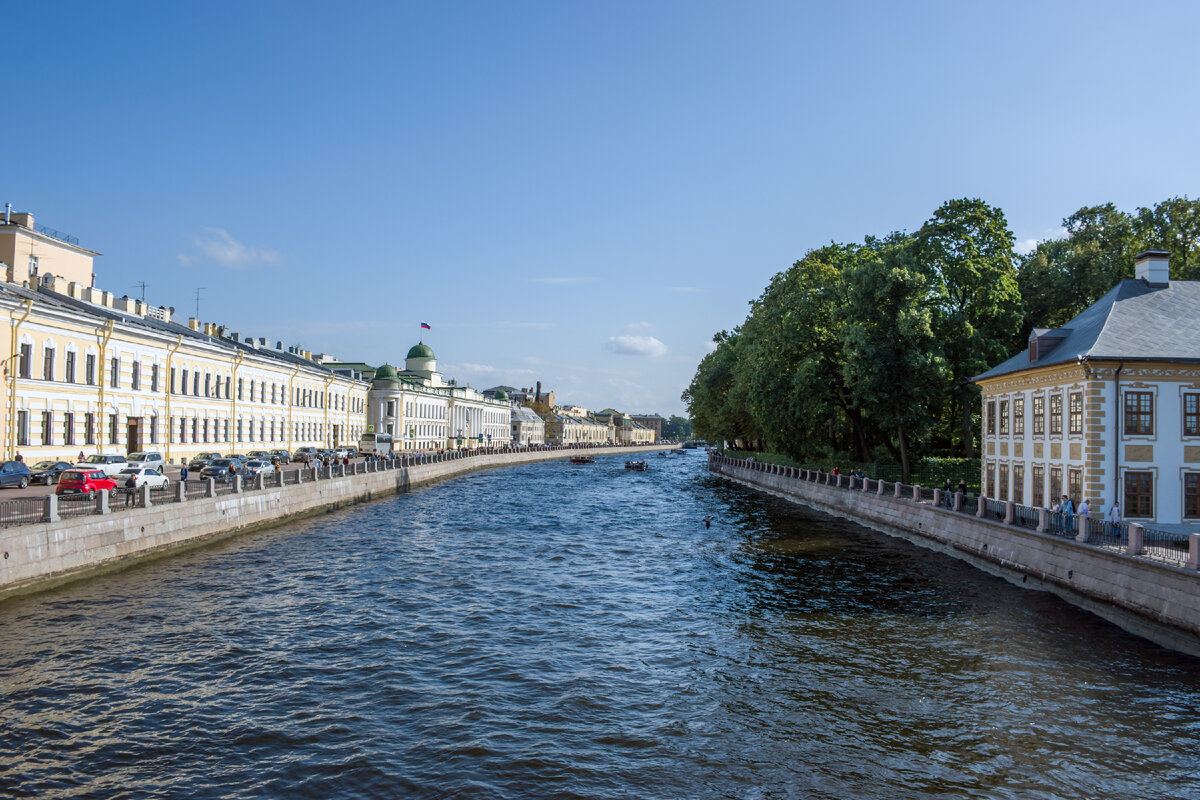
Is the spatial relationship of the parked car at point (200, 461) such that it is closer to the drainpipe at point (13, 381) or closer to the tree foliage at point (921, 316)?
the drainpipe at point (13, 381)

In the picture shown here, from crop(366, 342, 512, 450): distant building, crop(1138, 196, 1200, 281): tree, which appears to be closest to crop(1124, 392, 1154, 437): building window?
crop(1138, 196, 1200, 281): tree

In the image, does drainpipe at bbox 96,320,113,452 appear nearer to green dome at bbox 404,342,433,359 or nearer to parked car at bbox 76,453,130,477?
parked car at bbox 76,453,130,477

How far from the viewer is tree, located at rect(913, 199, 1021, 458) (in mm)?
43469

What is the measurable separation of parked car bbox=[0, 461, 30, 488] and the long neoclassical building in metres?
40.5

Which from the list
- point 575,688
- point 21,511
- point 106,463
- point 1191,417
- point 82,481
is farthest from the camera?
point 106,463

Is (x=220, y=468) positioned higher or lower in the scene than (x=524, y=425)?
lower

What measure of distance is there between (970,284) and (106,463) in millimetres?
45707

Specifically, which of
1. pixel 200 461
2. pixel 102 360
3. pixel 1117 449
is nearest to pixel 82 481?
pixel 102 360

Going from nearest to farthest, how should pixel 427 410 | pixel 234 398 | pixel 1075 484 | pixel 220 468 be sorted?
1. pixel 1075 484
2. pixel 220 468
3. pixel 234 398
4. pixel 427 410

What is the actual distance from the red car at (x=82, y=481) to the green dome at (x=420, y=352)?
10389 cm

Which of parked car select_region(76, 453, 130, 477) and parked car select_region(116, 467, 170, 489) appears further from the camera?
parked car select_region(76, 453, 130, 477)

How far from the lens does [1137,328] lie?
93.8ft

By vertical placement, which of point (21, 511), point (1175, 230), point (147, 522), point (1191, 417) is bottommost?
point (147, 522)

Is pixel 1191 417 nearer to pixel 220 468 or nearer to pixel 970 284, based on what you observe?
pixel 970 284
